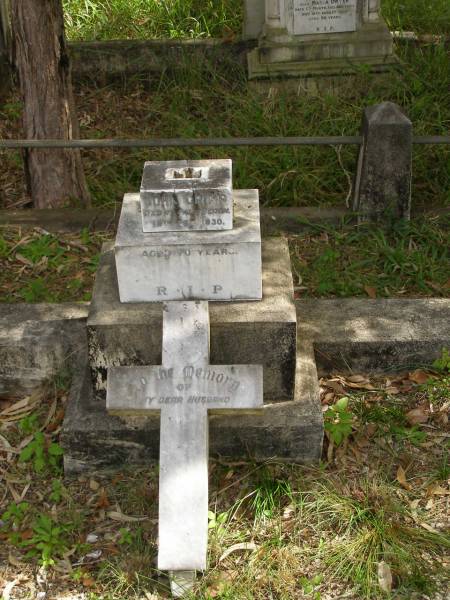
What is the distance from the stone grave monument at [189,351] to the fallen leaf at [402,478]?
0.38 m

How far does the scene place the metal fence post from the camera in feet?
17.3

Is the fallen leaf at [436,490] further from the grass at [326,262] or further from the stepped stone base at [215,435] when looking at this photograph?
the grass at [326,262]

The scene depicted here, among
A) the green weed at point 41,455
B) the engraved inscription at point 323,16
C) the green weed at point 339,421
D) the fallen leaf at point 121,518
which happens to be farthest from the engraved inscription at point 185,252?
the engraved inscription at point 323,16

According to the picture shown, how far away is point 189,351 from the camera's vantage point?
3719mm

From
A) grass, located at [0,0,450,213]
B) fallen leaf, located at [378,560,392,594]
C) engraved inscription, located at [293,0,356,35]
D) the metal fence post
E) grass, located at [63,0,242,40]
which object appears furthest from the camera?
grass, located at [63,0,242,40]

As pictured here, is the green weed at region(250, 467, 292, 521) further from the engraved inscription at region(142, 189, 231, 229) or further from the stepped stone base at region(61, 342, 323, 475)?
the engraved inscription at region(142, 189, 231, 229)

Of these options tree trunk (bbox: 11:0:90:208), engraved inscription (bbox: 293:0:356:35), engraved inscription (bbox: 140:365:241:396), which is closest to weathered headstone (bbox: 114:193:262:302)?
engraved inscription (bbox: 140:365:241:396)

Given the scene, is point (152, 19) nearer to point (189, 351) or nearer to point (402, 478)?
point (189, 351)

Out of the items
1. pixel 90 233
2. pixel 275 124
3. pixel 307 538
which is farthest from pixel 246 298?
pixel 275 124

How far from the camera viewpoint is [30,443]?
411cm

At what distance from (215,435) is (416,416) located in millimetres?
1000

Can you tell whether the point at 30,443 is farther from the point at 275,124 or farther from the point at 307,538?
the point at 275,124

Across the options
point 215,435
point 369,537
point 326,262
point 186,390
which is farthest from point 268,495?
point 326,262

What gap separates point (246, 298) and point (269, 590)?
4.22 feet
